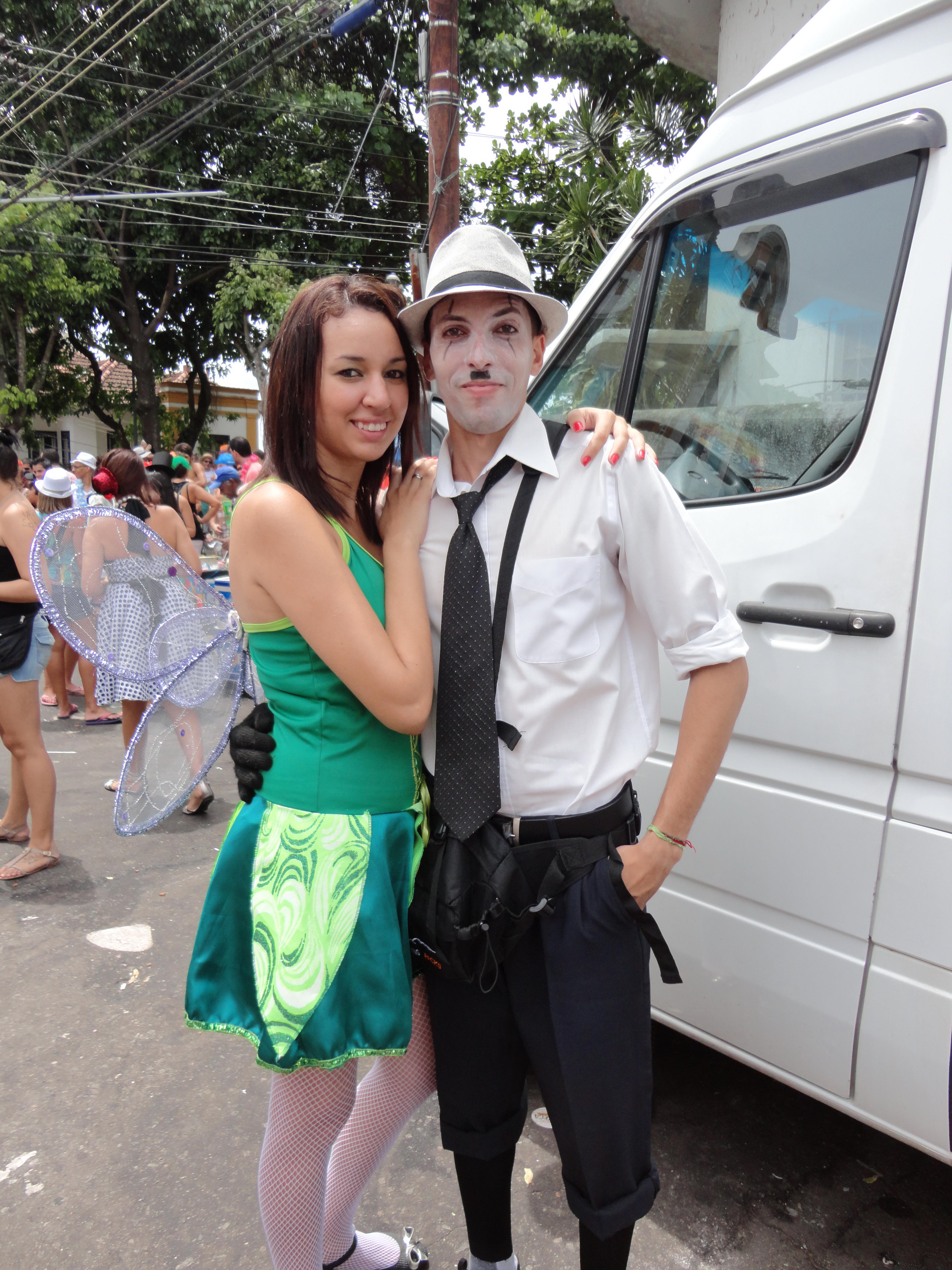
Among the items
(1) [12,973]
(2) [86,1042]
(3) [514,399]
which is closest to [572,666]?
(3) [514,399]

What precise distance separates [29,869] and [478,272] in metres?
3.46

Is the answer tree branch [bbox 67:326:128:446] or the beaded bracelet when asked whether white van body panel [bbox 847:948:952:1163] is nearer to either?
the beaded bracelet

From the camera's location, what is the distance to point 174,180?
60.9 ft

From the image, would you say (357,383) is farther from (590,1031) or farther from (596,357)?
(590,1031)

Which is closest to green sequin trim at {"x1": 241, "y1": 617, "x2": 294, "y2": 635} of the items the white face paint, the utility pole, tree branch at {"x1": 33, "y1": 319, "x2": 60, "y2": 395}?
the white face paint

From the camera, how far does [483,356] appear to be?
149 centimetres

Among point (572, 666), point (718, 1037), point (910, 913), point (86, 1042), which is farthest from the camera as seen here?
point (86, 1042)

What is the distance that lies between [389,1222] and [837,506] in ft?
6.12

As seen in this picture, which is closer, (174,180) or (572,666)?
(572,666)

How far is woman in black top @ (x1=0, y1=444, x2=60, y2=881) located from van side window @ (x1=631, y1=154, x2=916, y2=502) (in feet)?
8.90

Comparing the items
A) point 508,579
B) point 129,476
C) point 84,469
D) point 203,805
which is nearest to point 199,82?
point 84,469

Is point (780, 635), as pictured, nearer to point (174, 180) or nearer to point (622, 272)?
point (622, 272)

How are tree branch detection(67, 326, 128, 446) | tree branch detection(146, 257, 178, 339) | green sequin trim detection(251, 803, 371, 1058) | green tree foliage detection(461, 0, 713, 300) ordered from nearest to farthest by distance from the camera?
green sequin trim detection(251, 803, 371, 1058) → green tree foliage detection(461, 0, 713, 300) → tree branch detection(146, 257, 178, 339) → tree branch detection(67, 326, 128, 446)

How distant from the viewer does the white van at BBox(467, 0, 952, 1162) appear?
155 centimetres
